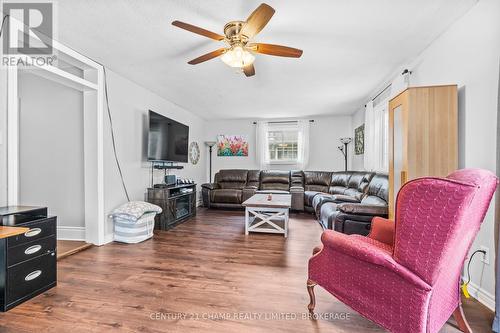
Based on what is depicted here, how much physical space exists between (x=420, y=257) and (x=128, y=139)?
3.67m

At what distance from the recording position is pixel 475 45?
1797mm

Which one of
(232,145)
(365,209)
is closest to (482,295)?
(365,209)

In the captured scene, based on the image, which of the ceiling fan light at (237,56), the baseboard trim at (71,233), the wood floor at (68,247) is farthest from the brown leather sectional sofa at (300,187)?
the wood floor at (68,247)

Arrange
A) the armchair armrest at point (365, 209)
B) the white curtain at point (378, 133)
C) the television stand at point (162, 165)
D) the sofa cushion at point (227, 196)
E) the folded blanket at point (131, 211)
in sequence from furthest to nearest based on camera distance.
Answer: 1. the sofa cushion at point (227, 196)
2. the television stand at point (162, 165)
3. the white curtain at point (378, 133)
4. the folded blanket at point (131, 211)
5. the armchair armrest at point (365, 209)

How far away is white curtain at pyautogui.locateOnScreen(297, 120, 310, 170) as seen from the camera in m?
6.02

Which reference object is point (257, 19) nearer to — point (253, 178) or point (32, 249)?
point (32, 249)

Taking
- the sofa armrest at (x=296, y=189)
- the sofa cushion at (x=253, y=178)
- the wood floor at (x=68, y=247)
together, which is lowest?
the wood floor at (x=68, y=247)

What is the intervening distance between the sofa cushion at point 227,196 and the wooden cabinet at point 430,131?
3.82m

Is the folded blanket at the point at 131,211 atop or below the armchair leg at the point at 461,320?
atop

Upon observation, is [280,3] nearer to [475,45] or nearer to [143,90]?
[475,45]

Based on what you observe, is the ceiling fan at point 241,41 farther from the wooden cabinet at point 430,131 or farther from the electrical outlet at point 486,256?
the electrical outlet at point 486,256

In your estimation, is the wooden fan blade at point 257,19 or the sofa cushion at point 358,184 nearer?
the wooden fan blade at point 257,19

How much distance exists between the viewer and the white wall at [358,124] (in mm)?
4898
